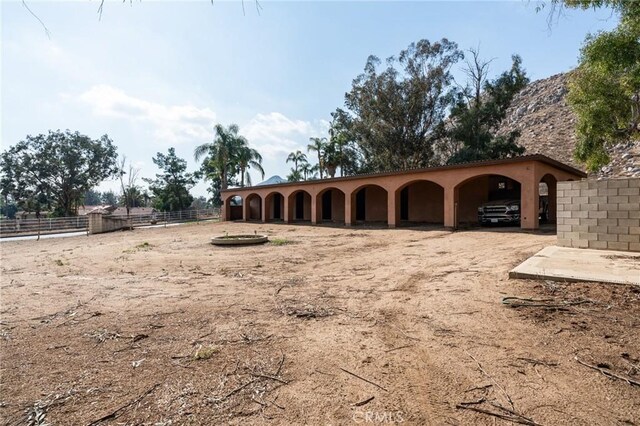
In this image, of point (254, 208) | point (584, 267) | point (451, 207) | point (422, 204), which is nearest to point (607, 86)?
point (451, 207)

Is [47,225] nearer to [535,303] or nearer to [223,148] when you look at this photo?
[223,148]

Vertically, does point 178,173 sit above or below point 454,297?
above

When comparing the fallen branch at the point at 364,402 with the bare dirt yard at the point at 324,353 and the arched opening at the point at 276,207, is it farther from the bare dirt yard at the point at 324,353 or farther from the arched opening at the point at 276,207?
the arched opening at the point at 276,207

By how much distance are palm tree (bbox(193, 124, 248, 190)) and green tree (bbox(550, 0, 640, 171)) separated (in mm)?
28427

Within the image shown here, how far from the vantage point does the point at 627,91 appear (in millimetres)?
9938

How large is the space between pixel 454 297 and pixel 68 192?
→ 148ft

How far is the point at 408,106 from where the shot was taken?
28406mm

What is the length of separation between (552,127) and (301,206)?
136 feet

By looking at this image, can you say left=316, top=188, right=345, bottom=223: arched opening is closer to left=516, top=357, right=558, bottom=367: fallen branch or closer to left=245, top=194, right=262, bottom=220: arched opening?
left=245, top=194, right=262, bottom=220: arched opening

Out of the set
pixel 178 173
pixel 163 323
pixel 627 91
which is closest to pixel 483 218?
pixel 627 91

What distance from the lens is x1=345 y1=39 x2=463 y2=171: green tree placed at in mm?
27938

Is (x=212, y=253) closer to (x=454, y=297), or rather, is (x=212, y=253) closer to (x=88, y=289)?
(x=88, y=289)

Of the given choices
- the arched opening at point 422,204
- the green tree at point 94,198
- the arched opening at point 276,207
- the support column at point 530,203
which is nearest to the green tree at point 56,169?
the arched opening at point 276,207

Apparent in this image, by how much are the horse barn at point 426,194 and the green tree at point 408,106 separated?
870 cm
